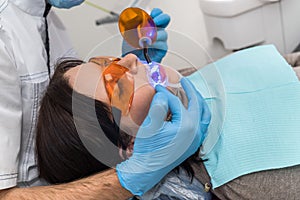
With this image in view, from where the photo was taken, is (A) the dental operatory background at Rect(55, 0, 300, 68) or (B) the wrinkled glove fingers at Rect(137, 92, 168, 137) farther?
(A) the dental operatory background at Rect(55, 0, 300, 68)

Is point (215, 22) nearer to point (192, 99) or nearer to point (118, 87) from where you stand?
point (192, 99)

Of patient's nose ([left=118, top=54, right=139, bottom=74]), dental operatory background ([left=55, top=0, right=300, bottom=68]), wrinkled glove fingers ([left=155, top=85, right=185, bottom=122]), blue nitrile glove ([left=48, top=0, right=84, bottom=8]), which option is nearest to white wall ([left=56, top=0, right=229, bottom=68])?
dental operatory background ([left=55, top=0, right=300, bottom=68])

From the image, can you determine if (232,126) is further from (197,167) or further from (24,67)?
(24,67)

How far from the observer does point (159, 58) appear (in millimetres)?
1270

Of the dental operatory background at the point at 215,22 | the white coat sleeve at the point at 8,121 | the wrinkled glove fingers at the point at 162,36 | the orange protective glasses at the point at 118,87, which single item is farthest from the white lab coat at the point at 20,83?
the dental operatory background at the point at 215,22

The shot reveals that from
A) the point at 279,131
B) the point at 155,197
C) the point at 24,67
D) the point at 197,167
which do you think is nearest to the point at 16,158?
the point at 24,67

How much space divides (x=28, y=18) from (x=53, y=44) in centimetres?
14

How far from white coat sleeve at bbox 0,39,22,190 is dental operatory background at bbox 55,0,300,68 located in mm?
853

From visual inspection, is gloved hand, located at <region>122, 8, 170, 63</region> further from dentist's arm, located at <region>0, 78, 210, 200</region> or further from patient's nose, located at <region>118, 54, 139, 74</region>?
dentist's arm, located at <region>0, 78, 210, 200</region>

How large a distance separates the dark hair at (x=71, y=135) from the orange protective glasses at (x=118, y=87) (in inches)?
1.3

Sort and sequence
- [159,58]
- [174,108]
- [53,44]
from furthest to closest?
[53,44] → [159,58] → [174,108]

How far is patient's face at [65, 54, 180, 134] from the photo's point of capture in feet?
3.37

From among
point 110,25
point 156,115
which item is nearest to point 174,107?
point 156,115

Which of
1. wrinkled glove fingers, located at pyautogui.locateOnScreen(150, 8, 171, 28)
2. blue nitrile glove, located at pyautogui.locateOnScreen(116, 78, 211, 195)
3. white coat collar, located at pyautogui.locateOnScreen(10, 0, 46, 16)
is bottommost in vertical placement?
blue nitrile glove, located at pyautogui.locateOnScreen(116, 78, 211, 195)
